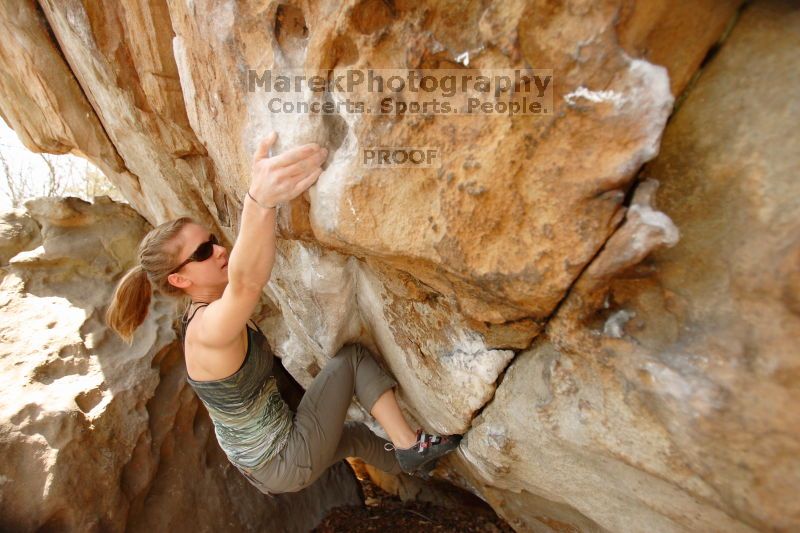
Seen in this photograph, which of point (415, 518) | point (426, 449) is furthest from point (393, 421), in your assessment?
point (415, 518)

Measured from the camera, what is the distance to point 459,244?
1273 millimetres

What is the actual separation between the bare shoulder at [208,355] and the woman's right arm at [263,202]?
15.9 inches

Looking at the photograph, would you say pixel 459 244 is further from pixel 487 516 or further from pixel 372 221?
pixel 487 516

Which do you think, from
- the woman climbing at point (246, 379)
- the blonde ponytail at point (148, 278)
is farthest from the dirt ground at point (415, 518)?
the blonde ponytail at point (148, 278)

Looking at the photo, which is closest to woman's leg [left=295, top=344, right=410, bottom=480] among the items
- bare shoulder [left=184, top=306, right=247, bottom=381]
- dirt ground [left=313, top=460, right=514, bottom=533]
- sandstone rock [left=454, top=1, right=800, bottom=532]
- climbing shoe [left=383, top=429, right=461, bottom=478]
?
climbing shoe [left=383, top=429, right=461, bottom=478]

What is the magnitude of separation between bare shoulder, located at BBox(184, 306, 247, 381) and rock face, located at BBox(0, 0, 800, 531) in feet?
1.69

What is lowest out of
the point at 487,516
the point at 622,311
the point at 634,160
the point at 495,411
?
the point at 487,516

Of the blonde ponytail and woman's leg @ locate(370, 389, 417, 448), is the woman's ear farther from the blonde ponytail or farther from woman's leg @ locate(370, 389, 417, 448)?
woman's leg @ locate(370, 389, 417, 448)

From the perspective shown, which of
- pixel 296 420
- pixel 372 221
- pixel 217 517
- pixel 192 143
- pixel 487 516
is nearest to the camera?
pixel 372 221

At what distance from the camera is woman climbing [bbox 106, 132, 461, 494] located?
1808 millimetres

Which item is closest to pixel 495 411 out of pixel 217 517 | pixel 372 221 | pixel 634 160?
pixel 372 221

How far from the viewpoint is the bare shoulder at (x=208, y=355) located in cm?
177

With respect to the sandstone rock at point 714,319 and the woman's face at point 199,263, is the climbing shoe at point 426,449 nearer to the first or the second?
the sandstone rock at point 714,319

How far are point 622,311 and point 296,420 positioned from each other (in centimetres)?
161
